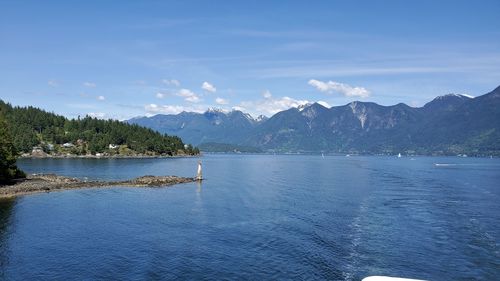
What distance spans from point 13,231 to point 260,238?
37.5 meters

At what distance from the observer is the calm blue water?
49.9 metres

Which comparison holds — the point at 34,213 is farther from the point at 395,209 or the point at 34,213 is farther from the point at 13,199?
the point at 395,209

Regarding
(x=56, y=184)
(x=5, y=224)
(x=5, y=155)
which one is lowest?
(x=5, y=224)

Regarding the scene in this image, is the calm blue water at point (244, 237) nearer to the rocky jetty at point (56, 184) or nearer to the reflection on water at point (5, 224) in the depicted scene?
the reflection on water at point (5, 224)

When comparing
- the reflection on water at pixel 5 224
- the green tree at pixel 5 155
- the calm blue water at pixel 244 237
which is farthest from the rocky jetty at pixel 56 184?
the reflection on water at pixel 5 224

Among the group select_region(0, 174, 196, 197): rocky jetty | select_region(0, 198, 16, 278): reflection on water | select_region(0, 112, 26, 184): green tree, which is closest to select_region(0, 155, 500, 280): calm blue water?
select_region(0, 198, 16, 278): reflection on water

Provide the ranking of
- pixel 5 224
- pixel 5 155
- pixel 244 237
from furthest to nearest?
pixel 5 155 < pixel 5 224 < pixel 244 237

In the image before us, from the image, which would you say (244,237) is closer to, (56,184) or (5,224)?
(5,224)

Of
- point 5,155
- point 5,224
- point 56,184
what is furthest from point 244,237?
point 5,155

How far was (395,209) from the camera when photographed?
93.3m

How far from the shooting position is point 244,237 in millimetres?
65938

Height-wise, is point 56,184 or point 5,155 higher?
point 5,155

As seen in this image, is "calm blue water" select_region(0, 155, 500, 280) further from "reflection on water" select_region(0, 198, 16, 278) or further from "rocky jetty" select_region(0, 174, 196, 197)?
"rocky jetty" select_region(0, 174, 196, 197)

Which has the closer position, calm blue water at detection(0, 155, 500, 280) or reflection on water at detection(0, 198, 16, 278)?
calm blue water at detection(0, 155, 500, 280)
